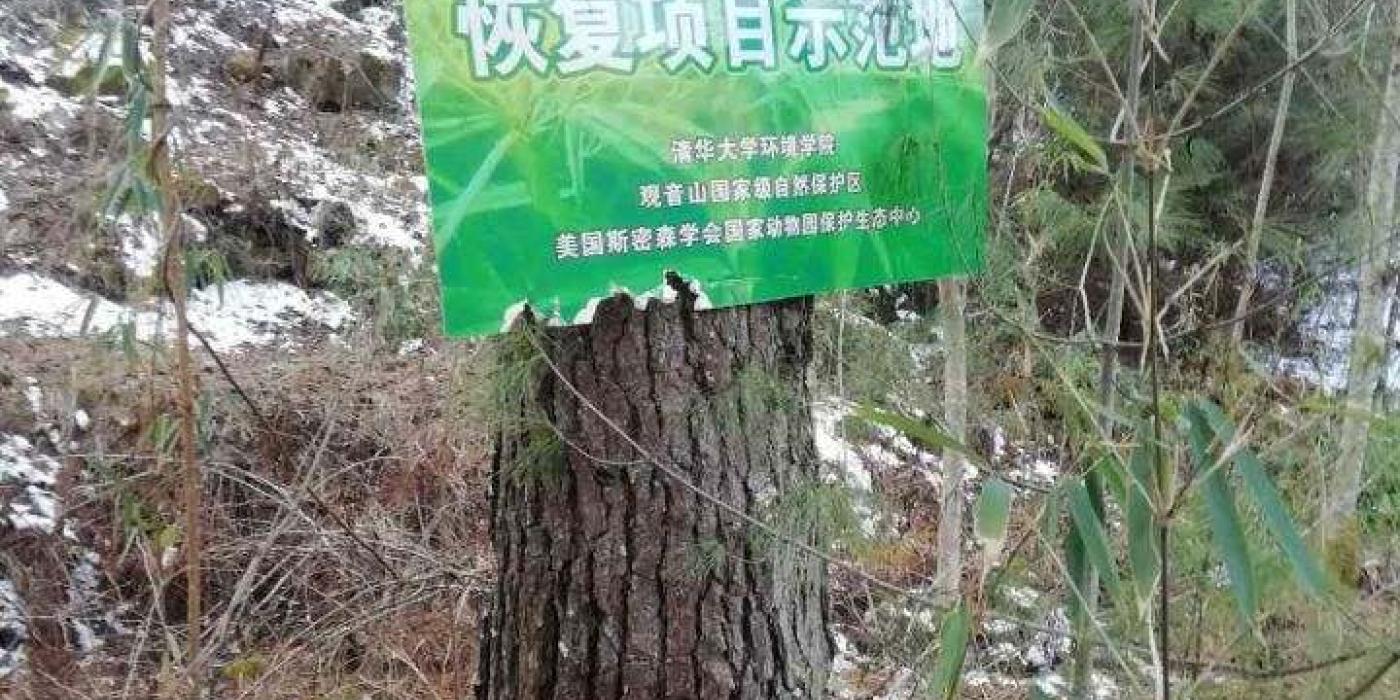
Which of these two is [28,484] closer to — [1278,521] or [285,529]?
[285,529]

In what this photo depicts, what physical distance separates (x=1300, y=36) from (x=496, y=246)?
3123 mm

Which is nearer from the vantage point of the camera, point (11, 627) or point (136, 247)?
point (11, 627)

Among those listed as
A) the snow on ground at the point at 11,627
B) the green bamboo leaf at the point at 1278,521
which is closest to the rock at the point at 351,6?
the snow on ground at the point at 11,627

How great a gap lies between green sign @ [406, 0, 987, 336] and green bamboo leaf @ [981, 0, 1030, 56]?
0.27 metres

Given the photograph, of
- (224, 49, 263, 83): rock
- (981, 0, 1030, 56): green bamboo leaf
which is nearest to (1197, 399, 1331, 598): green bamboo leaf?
(981, 0, 1030, 56): green bamboo leaf

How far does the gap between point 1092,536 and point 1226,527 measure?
0.11 meters

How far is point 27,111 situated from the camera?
3973mm

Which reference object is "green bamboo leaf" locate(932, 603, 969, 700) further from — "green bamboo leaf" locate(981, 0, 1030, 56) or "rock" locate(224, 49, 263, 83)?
"rock" locate(224, 49, 263, 83)

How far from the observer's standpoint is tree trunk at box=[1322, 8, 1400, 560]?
4.24 ft

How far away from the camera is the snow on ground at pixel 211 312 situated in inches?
126

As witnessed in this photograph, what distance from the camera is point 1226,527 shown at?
0.91 m

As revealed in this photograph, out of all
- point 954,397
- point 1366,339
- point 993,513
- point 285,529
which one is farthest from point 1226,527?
point 285,529

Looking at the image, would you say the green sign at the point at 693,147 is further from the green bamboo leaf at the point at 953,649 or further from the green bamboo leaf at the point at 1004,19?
the green bamboo leaf at the point at 953,649

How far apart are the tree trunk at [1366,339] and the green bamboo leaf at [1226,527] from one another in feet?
0.64
